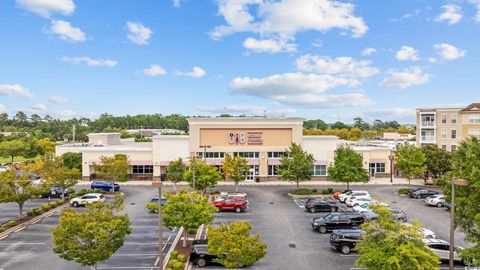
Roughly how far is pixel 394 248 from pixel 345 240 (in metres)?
8.92

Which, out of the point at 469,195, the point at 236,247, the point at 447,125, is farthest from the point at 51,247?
the point at 447,125

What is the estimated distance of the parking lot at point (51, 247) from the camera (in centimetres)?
2364

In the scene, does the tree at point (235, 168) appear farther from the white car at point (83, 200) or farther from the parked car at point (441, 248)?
the parked car at point (441, 248)

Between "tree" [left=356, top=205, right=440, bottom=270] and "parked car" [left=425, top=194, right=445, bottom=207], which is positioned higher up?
"tree" [left=356, top=205, right=440, bottom=270]

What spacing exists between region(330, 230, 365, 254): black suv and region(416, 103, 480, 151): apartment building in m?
46.5

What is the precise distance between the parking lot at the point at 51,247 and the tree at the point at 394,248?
43.6 feet

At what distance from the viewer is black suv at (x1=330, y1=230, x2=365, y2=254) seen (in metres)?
25.8

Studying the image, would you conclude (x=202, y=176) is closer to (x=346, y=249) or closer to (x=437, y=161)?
(x=346, y=249)

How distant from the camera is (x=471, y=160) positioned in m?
20.4

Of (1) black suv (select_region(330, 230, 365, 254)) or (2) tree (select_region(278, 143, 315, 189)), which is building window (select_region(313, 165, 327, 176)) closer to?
(2) tree (select_region(278, 143, 315, 189))

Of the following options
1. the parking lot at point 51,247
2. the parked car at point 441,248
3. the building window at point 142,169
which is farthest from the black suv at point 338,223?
the building window at point 142,169

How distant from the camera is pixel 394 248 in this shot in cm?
1722

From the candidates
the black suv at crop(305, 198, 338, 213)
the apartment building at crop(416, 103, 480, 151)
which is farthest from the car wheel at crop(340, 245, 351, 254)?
the apartment building at crop(416, 103, 480, 151)

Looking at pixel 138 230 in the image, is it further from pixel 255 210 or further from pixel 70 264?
pixel 255 210
